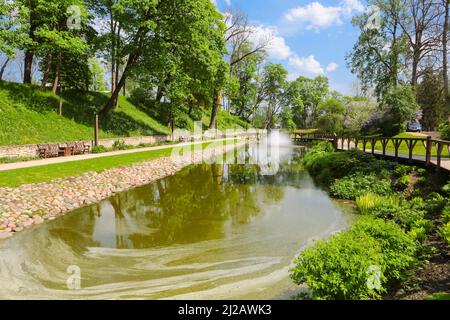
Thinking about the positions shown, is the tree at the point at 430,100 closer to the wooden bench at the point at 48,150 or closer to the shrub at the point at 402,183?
the shrub at the point at 402,183

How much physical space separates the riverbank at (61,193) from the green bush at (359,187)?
9.32 m

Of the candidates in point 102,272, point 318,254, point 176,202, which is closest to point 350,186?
point 176,202

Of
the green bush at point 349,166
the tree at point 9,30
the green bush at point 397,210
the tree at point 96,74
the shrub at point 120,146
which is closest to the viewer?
the green bush at point 397,210

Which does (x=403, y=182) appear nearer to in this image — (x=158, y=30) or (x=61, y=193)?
(x=61, y=193)

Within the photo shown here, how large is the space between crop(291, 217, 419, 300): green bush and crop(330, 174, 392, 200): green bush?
6241 millimetres

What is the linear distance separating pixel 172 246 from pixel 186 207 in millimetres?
3828

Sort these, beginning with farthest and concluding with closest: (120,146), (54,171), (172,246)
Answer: (120,146) → (54,171) → (172,246)

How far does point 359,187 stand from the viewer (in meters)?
12.5

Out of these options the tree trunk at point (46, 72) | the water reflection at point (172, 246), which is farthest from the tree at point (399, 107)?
the tree trunk at point (46, 72)

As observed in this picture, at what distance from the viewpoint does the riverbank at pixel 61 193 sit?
877 centimetres

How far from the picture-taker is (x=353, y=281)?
4.45 m

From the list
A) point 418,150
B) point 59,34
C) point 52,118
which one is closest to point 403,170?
point 418,150

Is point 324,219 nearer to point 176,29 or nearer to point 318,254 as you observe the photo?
point 318,254

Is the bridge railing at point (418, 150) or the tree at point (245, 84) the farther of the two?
the tree at point (245, 84)
